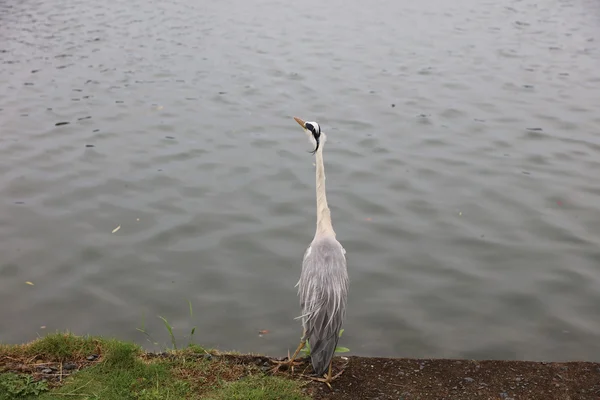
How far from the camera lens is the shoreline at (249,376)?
16.4 ft

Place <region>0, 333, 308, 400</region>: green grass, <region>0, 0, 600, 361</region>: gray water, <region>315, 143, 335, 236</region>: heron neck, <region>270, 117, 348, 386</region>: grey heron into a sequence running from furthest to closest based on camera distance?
1. <region>0, 0, 600, 361</region>: gray water
2. <region>315, 143, 335, 236</region>: heron neck
3. <region>270, 117, 348, 386</region>: grey heron
4. <region>0, 333, 308, 400</region>: green grass

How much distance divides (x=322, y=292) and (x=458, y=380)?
1.44 metres

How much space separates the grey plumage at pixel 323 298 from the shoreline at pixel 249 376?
296 millimetres

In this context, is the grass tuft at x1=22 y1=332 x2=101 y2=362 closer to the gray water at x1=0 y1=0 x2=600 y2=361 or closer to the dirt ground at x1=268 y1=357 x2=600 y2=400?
the gray water at x1=0 y1=0 x2=600 y2=361

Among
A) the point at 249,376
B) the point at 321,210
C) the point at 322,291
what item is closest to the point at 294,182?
the point at 321,210

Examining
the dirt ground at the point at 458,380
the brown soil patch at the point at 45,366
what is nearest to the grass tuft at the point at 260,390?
the dirt ground at the point at 458,380

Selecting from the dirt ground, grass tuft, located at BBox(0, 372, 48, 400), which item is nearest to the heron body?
the dirt ground

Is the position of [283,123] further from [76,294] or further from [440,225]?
[76,294]

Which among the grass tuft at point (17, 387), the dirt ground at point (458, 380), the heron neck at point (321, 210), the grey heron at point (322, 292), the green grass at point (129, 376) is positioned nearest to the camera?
the grass tuft at point (17, 387)

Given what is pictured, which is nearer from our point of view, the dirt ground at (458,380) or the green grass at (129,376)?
the green grass at (129,376)

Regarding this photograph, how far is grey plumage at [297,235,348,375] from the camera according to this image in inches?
207

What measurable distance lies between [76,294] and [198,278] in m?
1.49

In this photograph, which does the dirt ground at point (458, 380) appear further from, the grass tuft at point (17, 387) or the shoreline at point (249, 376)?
the grass tuft at point (17, 387)

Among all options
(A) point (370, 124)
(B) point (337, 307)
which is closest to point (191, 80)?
(A) point (370, 124)
